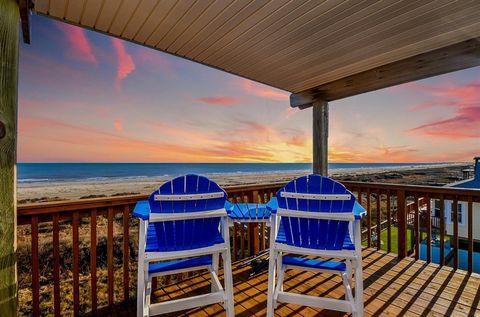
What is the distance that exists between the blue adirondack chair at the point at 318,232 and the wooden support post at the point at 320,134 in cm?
159

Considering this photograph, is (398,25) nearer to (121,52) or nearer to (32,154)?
(121,52)

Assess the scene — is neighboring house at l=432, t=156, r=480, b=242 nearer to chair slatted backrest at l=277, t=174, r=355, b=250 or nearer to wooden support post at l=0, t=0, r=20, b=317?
chair slatted backrest at l=277, t=174, r=355, b=250

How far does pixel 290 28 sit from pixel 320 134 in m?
1.67

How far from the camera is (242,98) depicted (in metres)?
13.4

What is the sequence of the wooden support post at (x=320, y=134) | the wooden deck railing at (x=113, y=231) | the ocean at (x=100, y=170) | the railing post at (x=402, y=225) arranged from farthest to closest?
1. the ocean at (x=100, y=170)
2. the wooden support post at (x=320, y=134)
3. the railing post at (x=402, y=225)
4. the wooden deck railing at (x=113, y=231)

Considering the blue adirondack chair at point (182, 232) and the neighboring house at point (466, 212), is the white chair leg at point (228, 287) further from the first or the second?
the neighboring house at point (466, 212)

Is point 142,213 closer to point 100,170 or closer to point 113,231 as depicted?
point 113,231

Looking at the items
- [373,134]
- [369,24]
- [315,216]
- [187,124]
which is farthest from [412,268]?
[187,124]

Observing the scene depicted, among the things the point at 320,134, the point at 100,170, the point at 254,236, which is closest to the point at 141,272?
the point at 254,236

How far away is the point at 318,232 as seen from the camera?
5.64 feet

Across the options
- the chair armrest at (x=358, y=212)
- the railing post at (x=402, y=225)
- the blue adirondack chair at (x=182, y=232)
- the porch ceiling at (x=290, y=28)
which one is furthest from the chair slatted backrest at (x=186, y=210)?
the railing post at (x=402, y=225)

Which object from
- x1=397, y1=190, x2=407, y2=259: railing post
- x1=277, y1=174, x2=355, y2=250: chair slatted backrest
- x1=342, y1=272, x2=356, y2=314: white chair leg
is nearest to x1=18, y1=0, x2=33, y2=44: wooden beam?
x1=277, y1=174, x2=355, y2=250: chair slatted backrest

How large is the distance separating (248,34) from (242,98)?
11607 millimetres

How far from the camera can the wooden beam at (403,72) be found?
6.93ft
